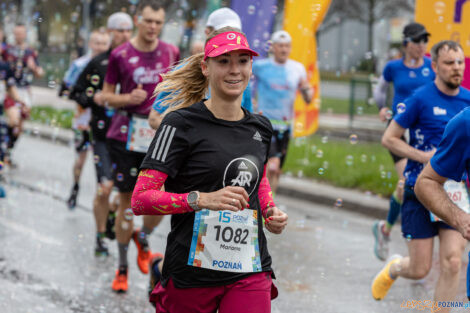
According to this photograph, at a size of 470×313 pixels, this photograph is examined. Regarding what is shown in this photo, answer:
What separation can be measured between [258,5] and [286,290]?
5.48 metres

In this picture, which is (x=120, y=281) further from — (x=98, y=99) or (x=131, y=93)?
(x=98, y=99)

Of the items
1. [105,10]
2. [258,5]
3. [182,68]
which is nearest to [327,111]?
[105,10]

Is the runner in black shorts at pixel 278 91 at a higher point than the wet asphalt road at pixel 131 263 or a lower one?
higher

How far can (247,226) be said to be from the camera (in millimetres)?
3527

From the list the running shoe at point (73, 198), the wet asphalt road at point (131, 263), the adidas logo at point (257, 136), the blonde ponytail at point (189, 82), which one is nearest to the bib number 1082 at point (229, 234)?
the adidas logo at point (257, 136)

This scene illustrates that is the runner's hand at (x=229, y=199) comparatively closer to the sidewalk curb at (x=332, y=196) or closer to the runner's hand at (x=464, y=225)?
the runner's hand at (x=464, y=225)

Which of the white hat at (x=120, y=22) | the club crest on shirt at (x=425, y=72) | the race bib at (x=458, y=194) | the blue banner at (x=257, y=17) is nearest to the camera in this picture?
the race bib at (x=458, y=194)

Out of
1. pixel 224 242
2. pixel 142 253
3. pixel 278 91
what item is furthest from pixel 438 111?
pixel 278 91

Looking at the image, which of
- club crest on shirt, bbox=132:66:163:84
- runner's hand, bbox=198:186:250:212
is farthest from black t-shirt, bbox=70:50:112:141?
runner's hand, bbox=198:186:250:212

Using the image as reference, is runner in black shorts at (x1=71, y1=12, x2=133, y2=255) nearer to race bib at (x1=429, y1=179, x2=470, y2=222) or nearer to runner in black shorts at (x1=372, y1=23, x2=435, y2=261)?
runner in black shorts at (x1=372, y1=23, x2=435, y2=261)

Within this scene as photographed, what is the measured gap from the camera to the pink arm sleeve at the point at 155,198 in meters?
3.30

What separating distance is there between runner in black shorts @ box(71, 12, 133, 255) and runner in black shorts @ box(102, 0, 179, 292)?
2.70ft

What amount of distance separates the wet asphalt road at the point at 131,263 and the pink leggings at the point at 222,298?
2.28 meters

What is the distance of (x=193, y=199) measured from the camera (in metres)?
3.26
